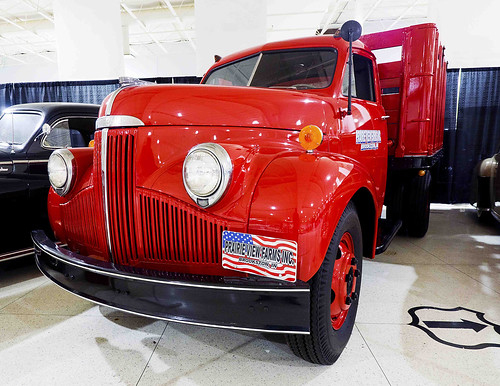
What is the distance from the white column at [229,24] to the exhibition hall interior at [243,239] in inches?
110

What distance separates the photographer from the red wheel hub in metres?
1.67

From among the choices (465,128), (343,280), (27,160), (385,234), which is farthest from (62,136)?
(465,128)

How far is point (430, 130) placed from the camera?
10.7 feet

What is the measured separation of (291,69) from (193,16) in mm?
9838

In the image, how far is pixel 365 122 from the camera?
2.36m

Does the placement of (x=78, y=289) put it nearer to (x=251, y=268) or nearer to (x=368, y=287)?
(x=251, y=268)

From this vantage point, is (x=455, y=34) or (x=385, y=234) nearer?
(x=385, y=234)

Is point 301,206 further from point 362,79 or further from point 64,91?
point 64,91

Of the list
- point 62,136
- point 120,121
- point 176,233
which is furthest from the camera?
point 62,136

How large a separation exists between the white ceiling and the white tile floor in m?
7.77

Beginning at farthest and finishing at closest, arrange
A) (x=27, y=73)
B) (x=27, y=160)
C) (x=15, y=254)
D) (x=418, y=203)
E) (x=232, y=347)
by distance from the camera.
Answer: (x=27, y=73) → (x=418, y=203) → (x=27, y=160) → (x=15, y=254) → (x=232, y=347)

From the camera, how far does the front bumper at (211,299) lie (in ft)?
4.12

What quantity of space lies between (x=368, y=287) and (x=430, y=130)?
1.66m

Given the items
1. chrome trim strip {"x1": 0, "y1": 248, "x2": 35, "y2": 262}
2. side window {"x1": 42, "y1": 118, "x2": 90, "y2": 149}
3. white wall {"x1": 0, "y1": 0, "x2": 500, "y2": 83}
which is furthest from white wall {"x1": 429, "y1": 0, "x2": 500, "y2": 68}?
chrome trim strip {"x1": 0, "y1": 248, "x2": 35, "y2": 262}
